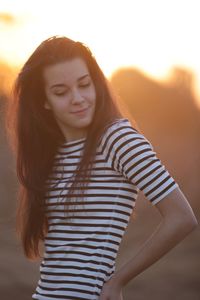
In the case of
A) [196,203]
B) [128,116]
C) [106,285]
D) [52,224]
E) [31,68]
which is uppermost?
[31,68]

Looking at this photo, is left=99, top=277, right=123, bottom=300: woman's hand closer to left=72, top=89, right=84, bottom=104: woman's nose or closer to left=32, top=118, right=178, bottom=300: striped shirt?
left=32, top=118, right=178, bottom=300: striped shirt

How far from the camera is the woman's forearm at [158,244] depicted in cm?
246

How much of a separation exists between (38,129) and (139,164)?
0.49 meters

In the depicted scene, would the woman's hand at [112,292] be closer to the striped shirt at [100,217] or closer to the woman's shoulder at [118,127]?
the striped shirt at [100,217]

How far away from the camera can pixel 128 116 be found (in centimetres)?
286

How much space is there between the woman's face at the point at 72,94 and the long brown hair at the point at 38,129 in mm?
28

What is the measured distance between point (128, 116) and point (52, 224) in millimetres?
446

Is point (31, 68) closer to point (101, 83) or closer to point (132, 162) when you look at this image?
point (101, 83)

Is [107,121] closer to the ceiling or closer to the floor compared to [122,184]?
closer to the ceiling

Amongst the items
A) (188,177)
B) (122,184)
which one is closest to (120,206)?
(122,184)

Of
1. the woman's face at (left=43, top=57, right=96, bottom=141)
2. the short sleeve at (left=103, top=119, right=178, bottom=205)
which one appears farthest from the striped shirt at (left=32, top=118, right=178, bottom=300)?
the woman's face at (left=43, top=57, right=96, bottom=141)

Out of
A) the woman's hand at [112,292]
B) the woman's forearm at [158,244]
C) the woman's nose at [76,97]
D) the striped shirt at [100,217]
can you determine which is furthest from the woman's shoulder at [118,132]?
the woman's hand at [112,292]

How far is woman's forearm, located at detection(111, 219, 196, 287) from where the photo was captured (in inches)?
96.7

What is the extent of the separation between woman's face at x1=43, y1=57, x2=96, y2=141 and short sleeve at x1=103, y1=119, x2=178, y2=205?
15 cm
